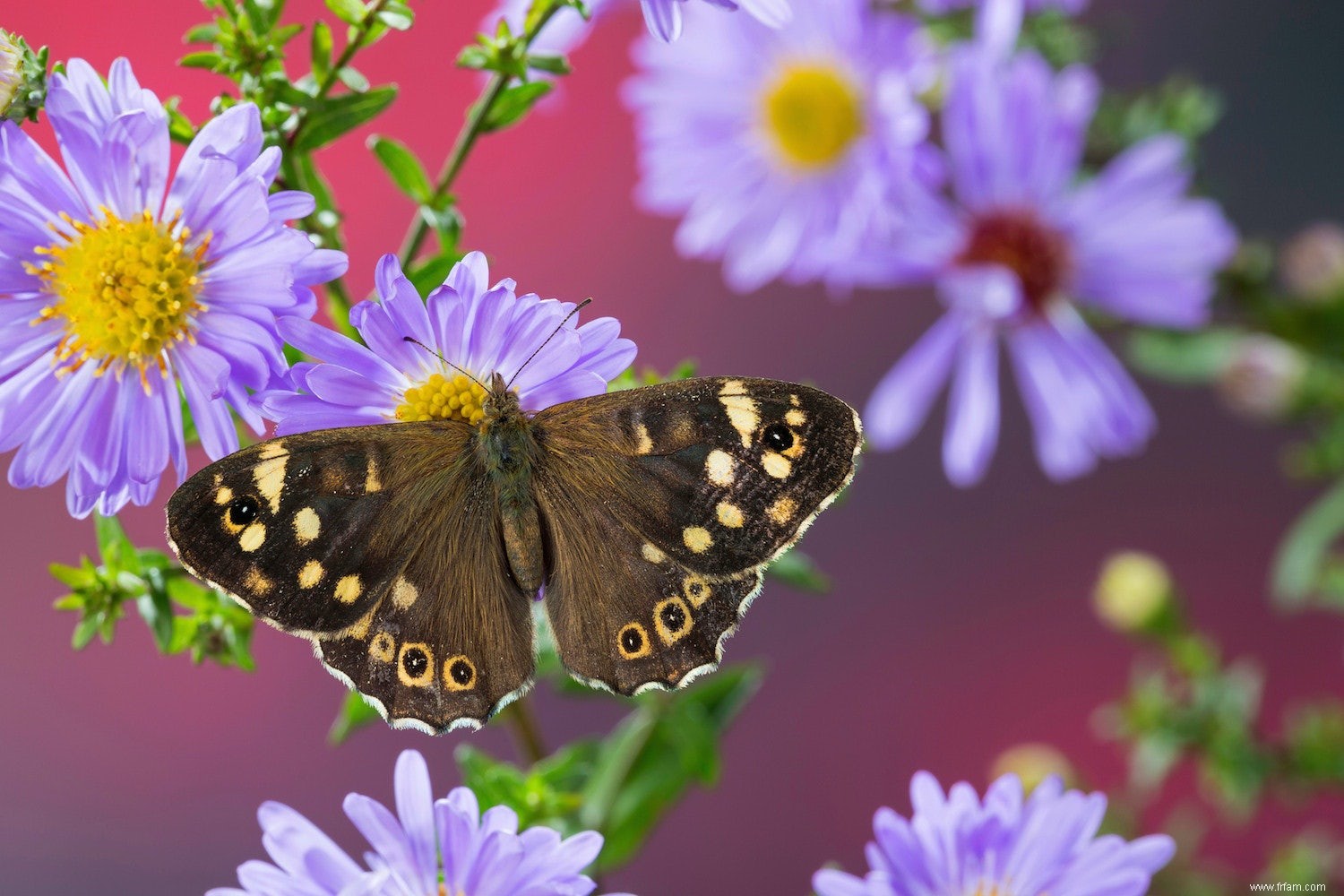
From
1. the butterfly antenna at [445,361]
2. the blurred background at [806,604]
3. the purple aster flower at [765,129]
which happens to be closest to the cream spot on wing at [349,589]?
the butterfly antenna at [445,361]

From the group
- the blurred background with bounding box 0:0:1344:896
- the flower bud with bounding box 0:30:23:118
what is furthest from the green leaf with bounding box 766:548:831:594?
the blurred background with bounding box 0:0:1344:896

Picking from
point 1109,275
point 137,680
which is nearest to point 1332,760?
point 1109,275

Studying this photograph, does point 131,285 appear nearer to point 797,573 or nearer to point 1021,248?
point 797,573

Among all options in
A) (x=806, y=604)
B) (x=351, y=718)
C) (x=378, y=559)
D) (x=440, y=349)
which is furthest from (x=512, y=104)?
(x=806, y=604)

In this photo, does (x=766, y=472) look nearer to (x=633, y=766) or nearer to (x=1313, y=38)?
(x=633, y=766)

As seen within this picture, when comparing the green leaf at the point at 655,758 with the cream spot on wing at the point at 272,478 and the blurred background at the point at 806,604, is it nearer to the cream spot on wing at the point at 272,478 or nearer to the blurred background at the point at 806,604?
the cream spot on wing at the point at 272,478

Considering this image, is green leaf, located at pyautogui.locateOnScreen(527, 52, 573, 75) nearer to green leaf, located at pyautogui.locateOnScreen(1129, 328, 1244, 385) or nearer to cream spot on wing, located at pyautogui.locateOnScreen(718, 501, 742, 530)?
cream spot on wing, located at pyautogui.locateOnScreen(718, 501, 742, 530)
